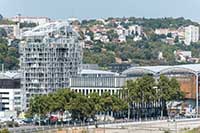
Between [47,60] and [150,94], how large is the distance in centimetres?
1108

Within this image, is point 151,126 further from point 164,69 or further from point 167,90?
point 164,69

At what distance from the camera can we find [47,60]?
88.1 metres

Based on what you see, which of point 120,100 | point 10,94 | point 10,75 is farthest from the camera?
point 10,75

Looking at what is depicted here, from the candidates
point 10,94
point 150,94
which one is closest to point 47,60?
point 10,94

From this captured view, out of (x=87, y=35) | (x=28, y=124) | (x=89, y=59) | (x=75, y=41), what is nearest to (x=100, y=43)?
(x=87, y=35)

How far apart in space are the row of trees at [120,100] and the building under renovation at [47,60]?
7.46 m

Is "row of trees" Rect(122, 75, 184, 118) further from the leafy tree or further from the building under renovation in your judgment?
the building under renovation

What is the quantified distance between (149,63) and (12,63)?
31011 mm

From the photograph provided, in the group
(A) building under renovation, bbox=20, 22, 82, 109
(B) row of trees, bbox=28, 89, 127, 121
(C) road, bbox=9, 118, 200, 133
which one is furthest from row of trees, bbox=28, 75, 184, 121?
(A) building under renovation, bbox=20, 22, 82, 109

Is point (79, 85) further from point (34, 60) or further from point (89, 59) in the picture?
point (89, 59)

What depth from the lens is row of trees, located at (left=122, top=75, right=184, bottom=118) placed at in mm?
82750

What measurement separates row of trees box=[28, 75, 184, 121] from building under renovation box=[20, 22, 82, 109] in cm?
746

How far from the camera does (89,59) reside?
149875mm

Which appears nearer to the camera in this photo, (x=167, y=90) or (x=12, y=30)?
(x=167, y=90)
